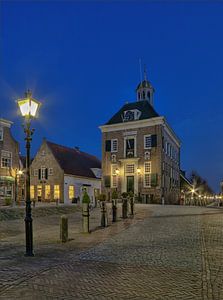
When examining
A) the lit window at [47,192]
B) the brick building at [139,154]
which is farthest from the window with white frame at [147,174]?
the lit window at [47,192]

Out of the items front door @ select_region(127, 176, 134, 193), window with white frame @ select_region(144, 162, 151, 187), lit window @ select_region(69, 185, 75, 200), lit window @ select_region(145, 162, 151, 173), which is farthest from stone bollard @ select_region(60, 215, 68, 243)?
lit window @ select_region(69, 185, 75, 200)

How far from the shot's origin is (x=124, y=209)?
1884 centimetres

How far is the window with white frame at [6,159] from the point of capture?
34688mm

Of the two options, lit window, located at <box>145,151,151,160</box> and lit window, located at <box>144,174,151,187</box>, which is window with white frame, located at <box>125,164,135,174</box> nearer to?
lit window, located at <box>144,174,151,187</box>

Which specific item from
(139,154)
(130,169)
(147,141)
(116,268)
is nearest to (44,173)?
(130,169)

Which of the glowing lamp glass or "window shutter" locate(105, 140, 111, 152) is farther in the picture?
"window shutter" locate(105, 140, 111, 152)

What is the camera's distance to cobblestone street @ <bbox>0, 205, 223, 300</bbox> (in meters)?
5.48

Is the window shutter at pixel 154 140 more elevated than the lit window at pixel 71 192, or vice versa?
the window shutter at pixel 154 140

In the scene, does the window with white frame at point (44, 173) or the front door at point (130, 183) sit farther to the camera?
the window with white frame at point (44, 173)

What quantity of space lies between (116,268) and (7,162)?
30.4 meters

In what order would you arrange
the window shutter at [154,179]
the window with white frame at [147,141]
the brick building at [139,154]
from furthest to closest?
the window with white frame at [147,141]
the brick building at [139,154]
the window shutter at [154,179]

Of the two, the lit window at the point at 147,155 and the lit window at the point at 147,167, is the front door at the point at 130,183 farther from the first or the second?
the lit window at the point at 147,155

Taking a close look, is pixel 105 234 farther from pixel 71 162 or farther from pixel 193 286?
pixel 71 162

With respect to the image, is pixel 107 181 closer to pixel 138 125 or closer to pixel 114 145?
pixel 114 145
